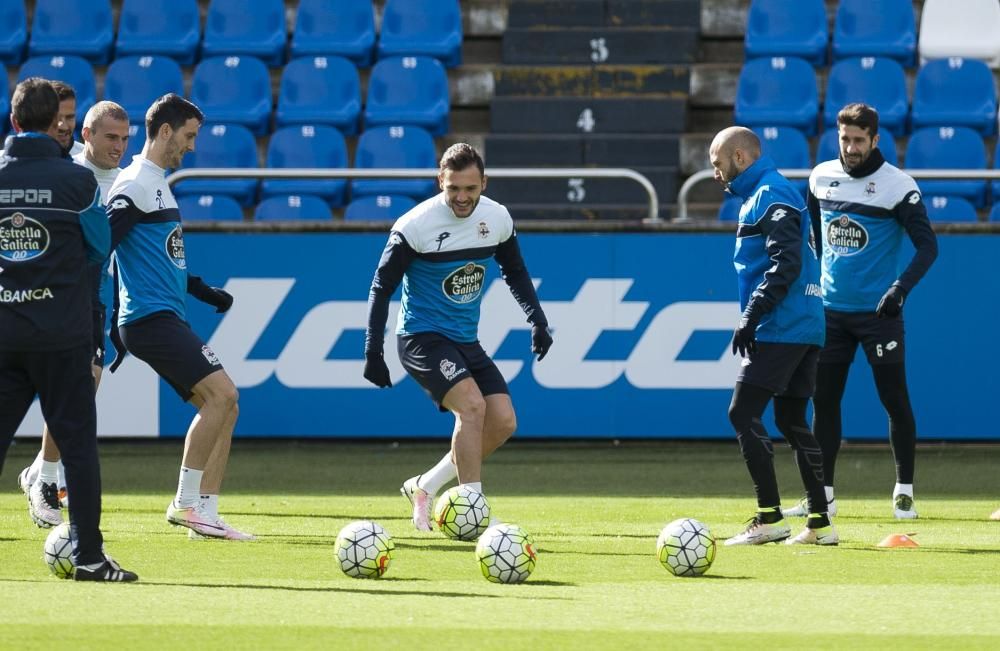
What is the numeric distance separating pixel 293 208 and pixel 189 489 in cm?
702

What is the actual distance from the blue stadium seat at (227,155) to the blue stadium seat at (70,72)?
1431mm

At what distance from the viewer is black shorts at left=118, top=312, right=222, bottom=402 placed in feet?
28.4

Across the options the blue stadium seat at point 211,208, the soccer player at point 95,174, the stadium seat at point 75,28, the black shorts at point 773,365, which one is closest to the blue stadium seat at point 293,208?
the blue stadium seat at point 211,208

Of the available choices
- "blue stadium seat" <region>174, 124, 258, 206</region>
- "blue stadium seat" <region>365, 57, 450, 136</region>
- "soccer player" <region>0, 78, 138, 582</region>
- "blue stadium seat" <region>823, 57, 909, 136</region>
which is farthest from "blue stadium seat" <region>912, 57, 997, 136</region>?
"soccer player" <region>0, 78, 138, 582</region>

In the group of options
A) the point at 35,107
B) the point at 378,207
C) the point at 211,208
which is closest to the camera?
the point at 35,107

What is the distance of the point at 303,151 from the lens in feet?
53.4

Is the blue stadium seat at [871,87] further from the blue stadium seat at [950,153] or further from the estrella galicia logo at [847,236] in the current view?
the estrella galicia logo at [847,236]

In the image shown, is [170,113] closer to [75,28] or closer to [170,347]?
[170,347]

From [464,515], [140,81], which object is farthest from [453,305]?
[140,81]

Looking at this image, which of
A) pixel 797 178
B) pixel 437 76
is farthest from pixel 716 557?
pixel 437 76

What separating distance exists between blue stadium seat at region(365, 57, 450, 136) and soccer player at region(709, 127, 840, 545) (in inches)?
333

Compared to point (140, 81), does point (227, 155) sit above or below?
below

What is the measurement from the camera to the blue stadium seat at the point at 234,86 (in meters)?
16.9

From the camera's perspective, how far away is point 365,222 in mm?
13734
